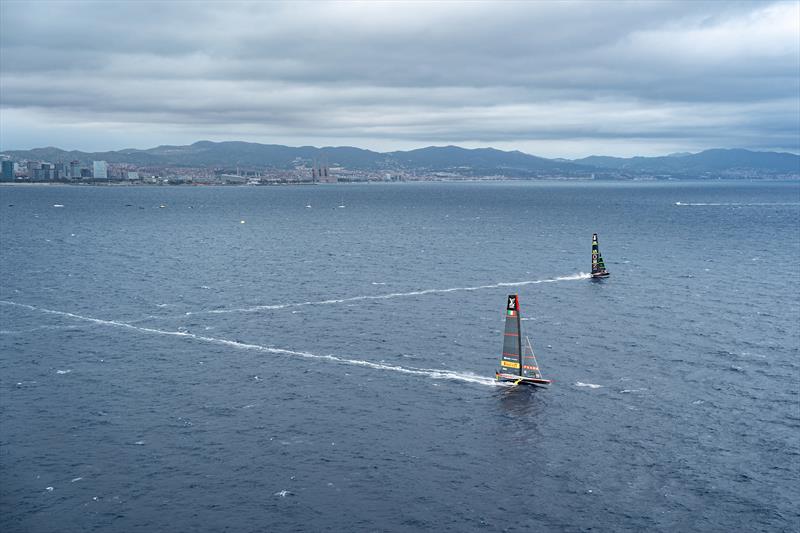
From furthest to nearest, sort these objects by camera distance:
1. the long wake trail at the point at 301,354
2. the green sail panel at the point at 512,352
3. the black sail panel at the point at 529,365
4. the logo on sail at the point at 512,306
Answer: the logo on sail at the point at 512,306, the long wake trail at the point at 301,354, the green sail panel at the point at 512,352, the black sail panel at the point at 529,365

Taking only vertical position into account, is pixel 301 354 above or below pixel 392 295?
below

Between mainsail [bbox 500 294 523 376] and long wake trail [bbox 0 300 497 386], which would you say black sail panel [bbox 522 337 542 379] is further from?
long wake trail [bbox 0 300 497 386]

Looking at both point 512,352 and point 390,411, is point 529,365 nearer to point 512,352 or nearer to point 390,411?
point 512,352

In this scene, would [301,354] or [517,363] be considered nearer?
[517,363]

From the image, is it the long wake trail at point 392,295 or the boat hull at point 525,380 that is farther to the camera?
the long wake trail at point 392,295

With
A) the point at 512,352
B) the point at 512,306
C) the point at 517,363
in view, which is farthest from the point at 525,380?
the point at 512,306

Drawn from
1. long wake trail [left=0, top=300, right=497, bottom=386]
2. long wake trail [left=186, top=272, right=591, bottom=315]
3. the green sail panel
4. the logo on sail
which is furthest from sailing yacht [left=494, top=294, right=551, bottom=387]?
long wake trail [left=186, top=272, right=591, bottom=315]

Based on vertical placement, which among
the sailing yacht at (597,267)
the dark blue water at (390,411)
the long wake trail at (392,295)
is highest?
the sailing yacht at (597,267)

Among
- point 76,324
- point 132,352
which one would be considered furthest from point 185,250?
point 132,352

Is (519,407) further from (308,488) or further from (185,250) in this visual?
(185,250)

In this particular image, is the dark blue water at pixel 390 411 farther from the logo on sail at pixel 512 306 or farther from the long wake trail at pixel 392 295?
the logo on sail at pixel 512 306

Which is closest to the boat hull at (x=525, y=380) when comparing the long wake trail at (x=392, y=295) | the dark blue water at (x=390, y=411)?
the dark blue water at (x=390, y=411)
